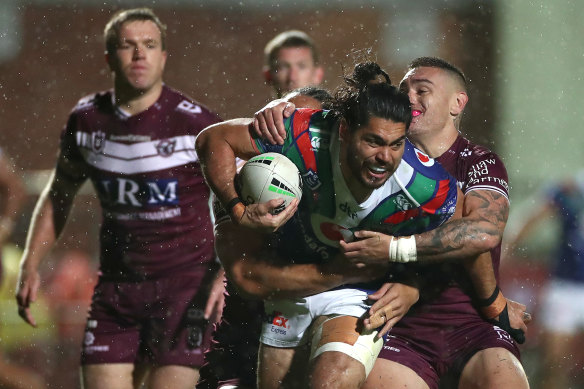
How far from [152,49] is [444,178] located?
2759 mm

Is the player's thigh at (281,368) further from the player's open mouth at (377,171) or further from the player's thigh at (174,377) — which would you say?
the player's thigh at (174,377)

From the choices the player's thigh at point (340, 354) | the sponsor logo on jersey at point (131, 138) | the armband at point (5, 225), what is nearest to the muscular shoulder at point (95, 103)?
the sponsor logo on jersey at point (131, 138)

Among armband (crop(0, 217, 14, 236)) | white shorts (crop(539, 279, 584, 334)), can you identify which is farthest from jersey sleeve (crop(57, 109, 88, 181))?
white shorts (crop(539, 279, 584, 334))

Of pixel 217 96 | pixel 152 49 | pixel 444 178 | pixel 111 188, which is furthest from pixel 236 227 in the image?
pixel 217 96

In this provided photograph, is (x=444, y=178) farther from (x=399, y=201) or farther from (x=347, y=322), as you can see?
(x=347, y=322)

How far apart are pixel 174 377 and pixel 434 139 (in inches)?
84.3

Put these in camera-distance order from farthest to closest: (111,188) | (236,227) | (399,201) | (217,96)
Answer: (217,96) < (111,188) < (236,227) < (399,201)

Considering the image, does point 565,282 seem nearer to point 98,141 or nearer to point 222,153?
point 98,141

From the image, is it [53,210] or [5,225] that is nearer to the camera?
[53,210]

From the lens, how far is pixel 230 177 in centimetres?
446

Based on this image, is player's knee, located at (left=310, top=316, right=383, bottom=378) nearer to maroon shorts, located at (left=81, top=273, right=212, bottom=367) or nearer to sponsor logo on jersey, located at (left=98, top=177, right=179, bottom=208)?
maroon shorts, located at (left=81, top=273, right=212, bottom=367)

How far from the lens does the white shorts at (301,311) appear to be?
4570 millimetres

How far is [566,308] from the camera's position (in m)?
8.52

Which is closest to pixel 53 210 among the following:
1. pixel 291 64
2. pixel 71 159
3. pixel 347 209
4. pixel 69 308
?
pixel 71 159
